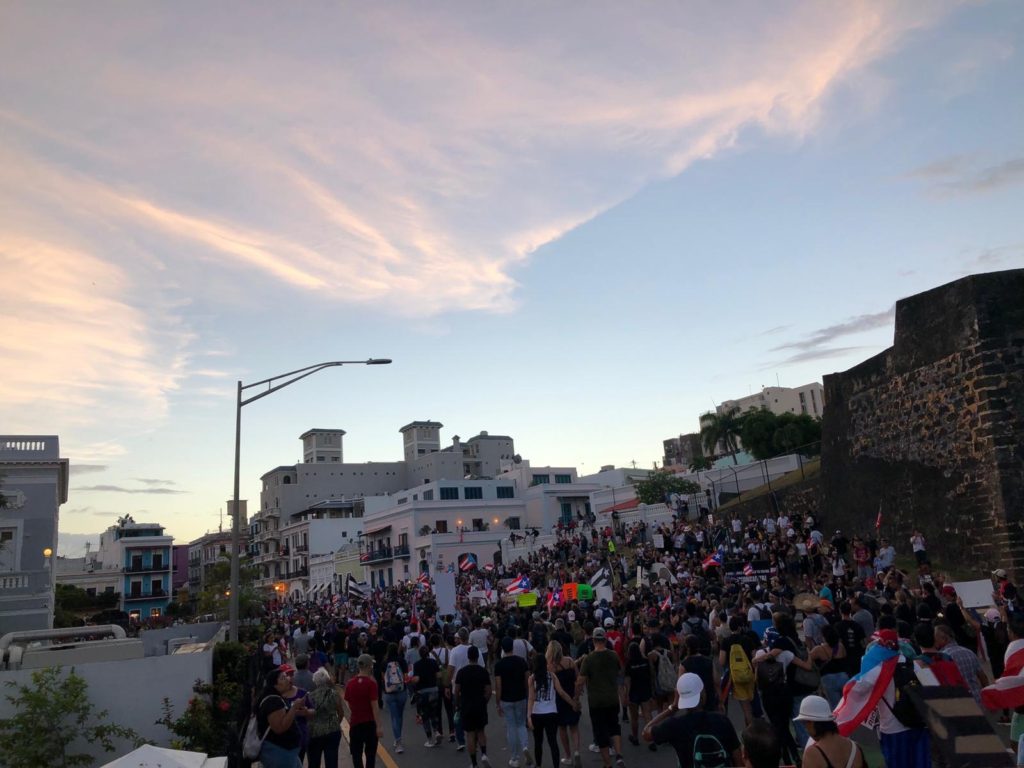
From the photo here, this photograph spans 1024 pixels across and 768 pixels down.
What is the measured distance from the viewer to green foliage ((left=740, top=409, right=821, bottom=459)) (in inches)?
2463

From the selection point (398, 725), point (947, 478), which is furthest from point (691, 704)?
point (947, 478)

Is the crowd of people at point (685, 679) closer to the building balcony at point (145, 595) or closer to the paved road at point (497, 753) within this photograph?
the paved road at point (497, 753)

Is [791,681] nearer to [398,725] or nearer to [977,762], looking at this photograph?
[977,762]

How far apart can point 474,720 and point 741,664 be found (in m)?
3.89

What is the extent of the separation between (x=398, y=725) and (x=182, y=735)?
3.49 metres

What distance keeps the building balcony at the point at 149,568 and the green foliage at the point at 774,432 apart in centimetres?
5899

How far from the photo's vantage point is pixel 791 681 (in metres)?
8.99

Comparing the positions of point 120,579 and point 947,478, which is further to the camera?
point 120,579

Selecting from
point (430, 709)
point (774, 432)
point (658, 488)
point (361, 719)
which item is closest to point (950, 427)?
point (430, 709)

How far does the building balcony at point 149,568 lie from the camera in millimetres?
79562

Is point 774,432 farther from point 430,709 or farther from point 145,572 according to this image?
point 145,572

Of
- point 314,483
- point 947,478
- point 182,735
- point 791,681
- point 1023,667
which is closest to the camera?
point 1023,667

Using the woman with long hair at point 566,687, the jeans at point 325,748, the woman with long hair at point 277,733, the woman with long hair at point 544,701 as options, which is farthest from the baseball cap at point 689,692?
the jeans at point 325,748

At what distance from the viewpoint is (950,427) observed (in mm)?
22094
